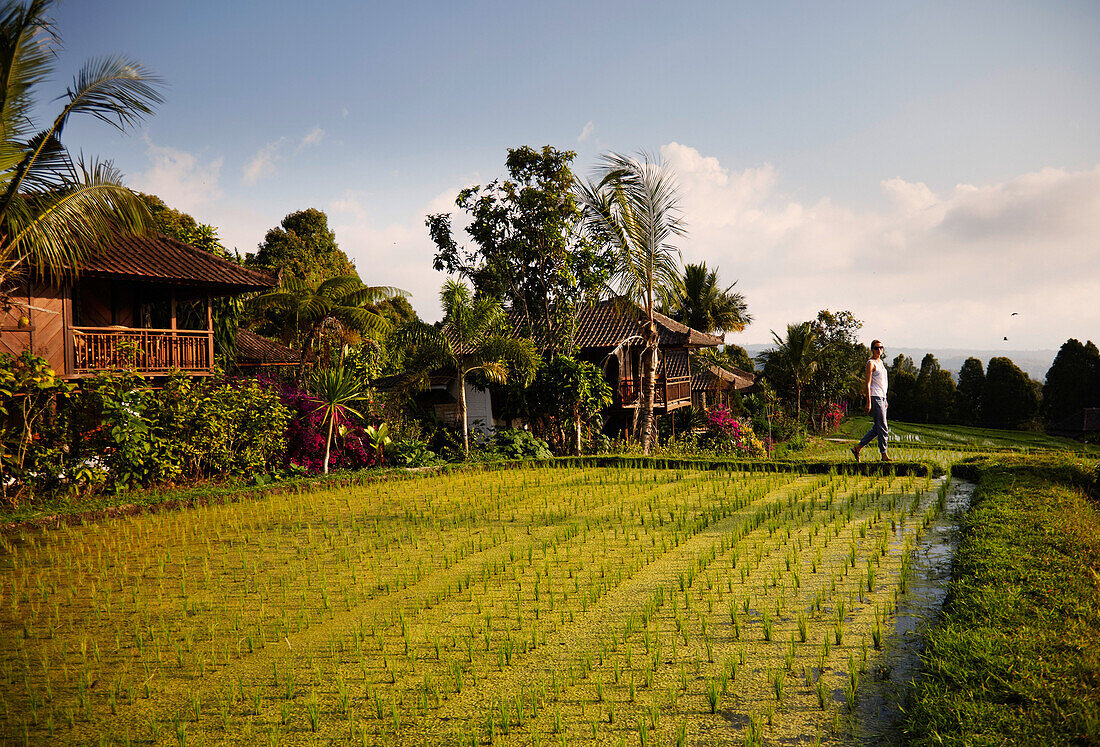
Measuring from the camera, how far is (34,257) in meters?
11.7

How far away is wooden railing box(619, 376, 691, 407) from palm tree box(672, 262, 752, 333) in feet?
18.3

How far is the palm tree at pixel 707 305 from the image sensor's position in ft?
104

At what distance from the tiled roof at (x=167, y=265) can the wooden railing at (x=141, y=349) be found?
1091mm

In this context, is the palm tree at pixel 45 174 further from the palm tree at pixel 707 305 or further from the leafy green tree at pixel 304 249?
the palm tree at pixel 707 305

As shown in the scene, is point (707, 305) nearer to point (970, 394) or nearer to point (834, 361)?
point (834, 361)

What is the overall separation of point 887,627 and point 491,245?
50.7 feet

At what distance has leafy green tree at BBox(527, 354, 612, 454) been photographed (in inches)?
683

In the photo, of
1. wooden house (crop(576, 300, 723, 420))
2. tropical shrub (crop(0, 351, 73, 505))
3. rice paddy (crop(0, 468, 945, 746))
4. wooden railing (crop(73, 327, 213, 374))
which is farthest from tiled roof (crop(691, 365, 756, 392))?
tropical shrub (crop(0, 351, 73, 505))

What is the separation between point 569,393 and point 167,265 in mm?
9507

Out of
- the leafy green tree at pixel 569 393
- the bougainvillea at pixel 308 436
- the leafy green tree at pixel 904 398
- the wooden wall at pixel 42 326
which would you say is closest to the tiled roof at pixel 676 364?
the leafy green tree at pixel 569 393

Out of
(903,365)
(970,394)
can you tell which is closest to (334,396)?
(970,394)

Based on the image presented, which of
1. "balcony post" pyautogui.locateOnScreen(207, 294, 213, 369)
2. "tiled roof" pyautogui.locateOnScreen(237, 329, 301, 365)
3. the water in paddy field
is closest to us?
the water in paddy field

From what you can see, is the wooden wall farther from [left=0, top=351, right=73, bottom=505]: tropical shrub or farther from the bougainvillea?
the bougainvillea

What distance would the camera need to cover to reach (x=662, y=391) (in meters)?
23.6
